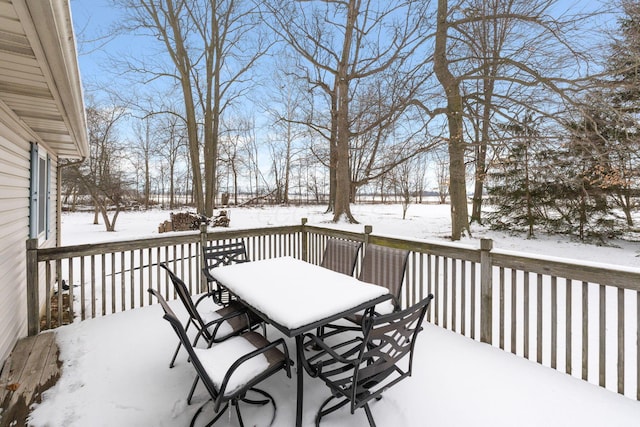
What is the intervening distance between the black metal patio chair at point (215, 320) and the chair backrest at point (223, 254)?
0.93m

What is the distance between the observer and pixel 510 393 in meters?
2.14

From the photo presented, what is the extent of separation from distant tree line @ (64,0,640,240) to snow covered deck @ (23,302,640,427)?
5294mm

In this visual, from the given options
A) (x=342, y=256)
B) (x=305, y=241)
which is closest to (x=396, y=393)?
(x=342, y=256)

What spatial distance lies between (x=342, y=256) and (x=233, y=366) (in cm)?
210

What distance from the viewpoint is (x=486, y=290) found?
2855 millimetres

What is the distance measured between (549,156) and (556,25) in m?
3.95

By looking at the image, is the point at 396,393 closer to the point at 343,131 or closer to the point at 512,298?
the point at 512,298

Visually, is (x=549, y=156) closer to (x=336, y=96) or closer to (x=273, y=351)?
(x=336, y=96)

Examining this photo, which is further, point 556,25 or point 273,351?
point 556,25

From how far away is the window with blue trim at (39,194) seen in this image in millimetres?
3953

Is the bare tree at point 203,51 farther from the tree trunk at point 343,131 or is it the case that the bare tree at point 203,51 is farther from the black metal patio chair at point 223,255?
the black metal patio chair at point 223,255

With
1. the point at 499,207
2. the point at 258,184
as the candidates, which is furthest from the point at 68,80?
the point at 258,184

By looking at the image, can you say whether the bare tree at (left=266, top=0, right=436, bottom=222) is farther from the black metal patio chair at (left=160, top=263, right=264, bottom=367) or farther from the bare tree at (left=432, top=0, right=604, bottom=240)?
the black metal patio chair at (left=160, top=263, right=264, bottom=367)

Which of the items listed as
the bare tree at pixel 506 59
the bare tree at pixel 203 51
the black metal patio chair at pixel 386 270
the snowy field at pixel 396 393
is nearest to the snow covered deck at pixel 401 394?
the snowy field at pixel 396 393
